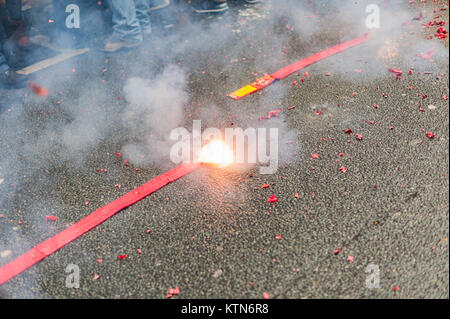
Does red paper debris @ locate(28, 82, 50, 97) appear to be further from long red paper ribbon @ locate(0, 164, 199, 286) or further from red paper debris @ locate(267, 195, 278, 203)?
red paper debris @ locate(267, 195, 278, 203)

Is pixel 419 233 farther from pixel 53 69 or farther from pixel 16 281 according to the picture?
pixel 53 69

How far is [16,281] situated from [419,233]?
2.77m

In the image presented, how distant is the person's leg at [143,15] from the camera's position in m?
5.66

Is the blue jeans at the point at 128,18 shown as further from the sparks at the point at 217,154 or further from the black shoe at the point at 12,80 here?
the sparks at the point at 217,154

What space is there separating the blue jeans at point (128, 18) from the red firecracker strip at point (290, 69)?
89.0 inches

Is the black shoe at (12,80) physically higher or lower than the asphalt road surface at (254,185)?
higher

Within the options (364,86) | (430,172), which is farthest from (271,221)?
(364,86)

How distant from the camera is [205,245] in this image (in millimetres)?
2555

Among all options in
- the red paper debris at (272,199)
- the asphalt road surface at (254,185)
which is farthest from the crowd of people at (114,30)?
the red paper debris at (272,199)

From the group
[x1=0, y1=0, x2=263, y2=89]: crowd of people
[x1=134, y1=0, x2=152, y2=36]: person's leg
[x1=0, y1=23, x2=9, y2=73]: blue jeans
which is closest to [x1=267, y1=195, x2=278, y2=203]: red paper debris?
[x1=0, y1=0, x2=263, y2=89]: crowd of people

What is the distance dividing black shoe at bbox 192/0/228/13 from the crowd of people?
1.01 m

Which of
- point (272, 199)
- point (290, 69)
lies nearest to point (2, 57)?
point (290, 69)

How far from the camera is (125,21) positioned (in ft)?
17.7

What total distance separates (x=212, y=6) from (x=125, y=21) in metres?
1.66
